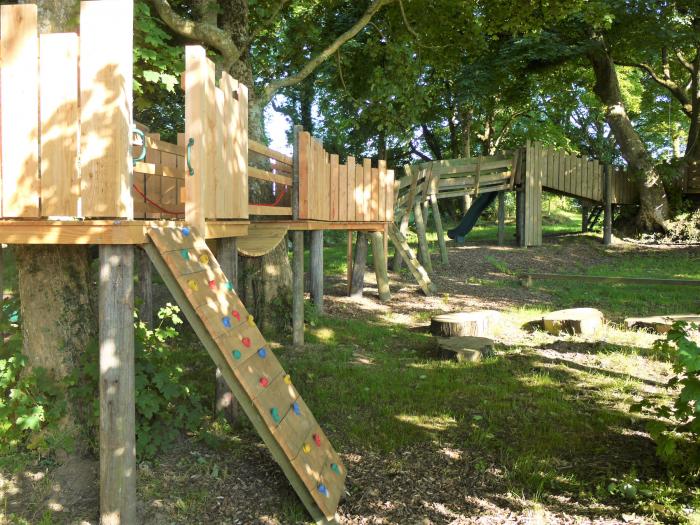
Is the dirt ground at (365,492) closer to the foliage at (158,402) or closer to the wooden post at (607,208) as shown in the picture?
the foliage at (158,402)

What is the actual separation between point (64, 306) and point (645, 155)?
18287 mm

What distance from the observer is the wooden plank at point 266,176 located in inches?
Answer: 225

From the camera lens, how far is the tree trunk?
18.5 m

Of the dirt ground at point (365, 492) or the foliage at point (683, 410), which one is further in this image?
the dirt ground at point (365, 492)

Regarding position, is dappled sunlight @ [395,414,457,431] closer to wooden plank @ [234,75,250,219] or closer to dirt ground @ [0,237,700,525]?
dirt ground @ [0,237,700,525]

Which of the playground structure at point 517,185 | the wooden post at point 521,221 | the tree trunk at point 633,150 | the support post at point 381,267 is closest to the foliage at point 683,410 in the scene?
the support post at point 381,267

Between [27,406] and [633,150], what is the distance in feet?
60.8

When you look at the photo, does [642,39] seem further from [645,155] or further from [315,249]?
[315,249]

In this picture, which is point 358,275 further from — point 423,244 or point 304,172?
point 304,172

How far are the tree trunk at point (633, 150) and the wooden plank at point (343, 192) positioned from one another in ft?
41.4

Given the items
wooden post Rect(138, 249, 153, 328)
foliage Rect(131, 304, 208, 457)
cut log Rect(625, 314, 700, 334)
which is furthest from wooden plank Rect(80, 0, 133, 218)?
cut log Rect(625, 314, 700, 334)

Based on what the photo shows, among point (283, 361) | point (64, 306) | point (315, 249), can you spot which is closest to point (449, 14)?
point (315, 249)

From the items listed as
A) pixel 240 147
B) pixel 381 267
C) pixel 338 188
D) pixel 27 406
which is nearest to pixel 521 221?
pixel 381 267

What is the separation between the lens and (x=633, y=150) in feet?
61.7
